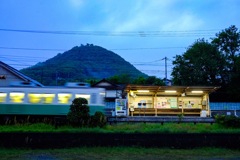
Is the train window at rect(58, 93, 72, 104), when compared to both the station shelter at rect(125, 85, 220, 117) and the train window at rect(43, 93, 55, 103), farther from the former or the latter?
the station shelter at rect(125, 85, 220, 117)

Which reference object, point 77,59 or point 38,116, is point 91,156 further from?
point 77,59

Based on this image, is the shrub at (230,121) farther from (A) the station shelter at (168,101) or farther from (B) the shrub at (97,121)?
(A) the station shelter at (168,101)

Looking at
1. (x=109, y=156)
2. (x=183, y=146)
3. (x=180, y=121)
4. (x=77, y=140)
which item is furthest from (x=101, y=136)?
(x=180, y=121)

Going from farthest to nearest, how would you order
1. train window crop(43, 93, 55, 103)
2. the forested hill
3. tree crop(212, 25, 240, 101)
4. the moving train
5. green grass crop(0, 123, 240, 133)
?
the forested hill < tree crop(212, 25, 240, 101) < train window crop(43, 93, 55, 103) < the moving train < green grass crop(0, 123, 240, 133)

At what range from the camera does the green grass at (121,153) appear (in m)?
9.18

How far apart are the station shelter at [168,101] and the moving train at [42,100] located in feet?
16.8

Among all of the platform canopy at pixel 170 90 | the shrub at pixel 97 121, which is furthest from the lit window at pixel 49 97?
the platform canopy at pixel 170 90

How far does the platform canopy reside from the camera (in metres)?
24.6

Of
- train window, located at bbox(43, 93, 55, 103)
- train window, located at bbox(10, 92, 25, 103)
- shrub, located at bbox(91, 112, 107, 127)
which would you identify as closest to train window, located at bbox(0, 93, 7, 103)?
train window, located at bbox(10, 92, 25, 103)

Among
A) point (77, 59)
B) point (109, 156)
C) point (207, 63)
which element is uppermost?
point (77, 59)

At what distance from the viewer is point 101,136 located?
1092 cm

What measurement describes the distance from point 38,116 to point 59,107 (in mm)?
1526

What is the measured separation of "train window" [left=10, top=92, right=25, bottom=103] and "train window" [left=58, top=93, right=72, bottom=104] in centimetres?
252

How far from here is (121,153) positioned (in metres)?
9.94
